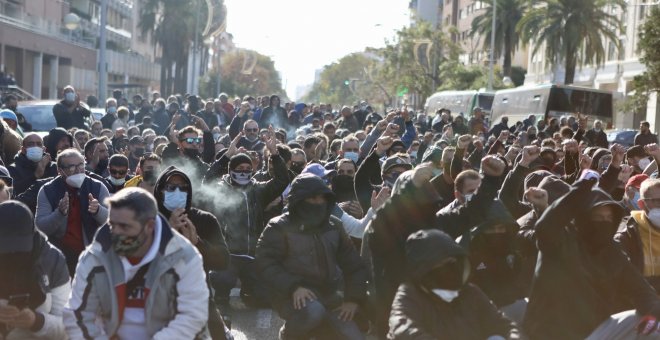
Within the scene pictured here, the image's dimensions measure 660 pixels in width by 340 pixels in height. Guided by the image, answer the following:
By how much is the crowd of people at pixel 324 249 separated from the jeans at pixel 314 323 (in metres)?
0.01

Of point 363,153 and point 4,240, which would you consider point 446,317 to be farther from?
point 363,153

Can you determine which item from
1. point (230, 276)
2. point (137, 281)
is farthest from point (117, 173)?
point (137, 281)

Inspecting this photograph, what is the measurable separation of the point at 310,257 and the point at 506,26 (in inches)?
2449

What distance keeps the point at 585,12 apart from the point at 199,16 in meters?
21.5

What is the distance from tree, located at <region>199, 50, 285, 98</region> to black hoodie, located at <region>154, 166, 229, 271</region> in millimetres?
86126

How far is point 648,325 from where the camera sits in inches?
260

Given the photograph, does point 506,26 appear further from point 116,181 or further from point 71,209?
point 71,209

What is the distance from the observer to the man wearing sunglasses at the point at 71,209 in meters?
8.42

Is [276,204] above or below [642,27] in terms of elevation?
below

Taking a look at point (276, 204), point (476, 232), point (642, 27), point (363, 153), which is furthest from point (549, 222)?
point (642, 27)

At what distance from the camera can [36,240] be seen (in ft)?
19.9

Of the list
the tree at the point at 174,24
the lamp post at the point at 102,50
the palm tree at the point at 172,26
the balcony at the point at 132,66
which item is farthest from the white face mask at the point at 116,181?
the balcony at the point at 132,66

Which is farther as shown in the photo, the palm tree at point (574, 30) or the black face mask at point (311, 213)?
the palm tree at point (574, 30)

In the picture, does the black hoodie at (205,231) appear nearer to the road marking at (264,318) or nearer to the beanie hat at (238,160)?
the beanie hat at (238,160)
